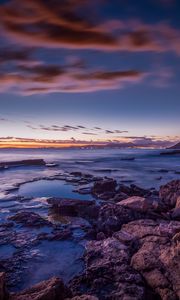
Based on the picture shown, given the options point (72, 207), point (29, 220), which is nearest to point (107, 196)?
point (72, 207)

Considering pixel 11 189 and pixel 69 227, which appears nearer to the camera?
pixel 69 227

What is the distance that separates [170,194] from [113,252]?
10.1 metres

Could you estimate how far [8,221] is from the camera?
15633mm

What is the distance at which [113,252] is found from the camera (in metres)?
9.61

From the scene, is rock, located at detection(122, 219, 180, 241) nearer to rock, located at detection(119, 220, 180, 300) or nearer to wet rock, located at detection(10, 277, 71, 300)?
rock, located at detection(119, 220, 180, 300)

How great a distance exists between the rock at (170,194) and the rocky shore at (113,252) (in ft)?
0.33

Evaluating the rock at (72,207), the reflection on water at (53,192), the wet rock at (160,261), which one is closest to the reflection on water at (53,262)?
the wet rock at (160,261)

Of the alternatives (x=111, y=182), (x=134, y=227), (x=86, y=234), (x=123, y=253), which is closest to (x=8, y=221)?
(x=86, y=234)

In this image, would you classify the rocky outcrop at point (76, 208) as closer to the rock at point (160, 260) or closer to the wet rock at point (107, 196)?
the wet rock at point (107, 196)

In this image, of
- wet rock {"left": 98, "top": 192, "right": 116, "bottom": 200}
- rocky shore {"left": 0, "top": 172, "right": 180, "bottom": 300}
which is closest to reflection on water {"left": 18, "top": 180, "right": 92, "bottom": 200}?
wet rock {"left": 98, "top": 192, "right": 116, "bottom": 200}

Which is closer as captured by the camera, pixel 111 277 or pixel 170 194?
pixel 111 277

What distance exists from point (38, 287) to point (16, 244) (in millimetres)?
5638

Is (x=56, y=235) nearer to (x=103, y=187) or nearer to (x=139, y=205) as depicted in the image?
(x=139, y=205)

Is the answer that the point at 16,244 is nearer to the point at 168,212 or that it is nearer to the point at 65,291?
the point at 65,291
